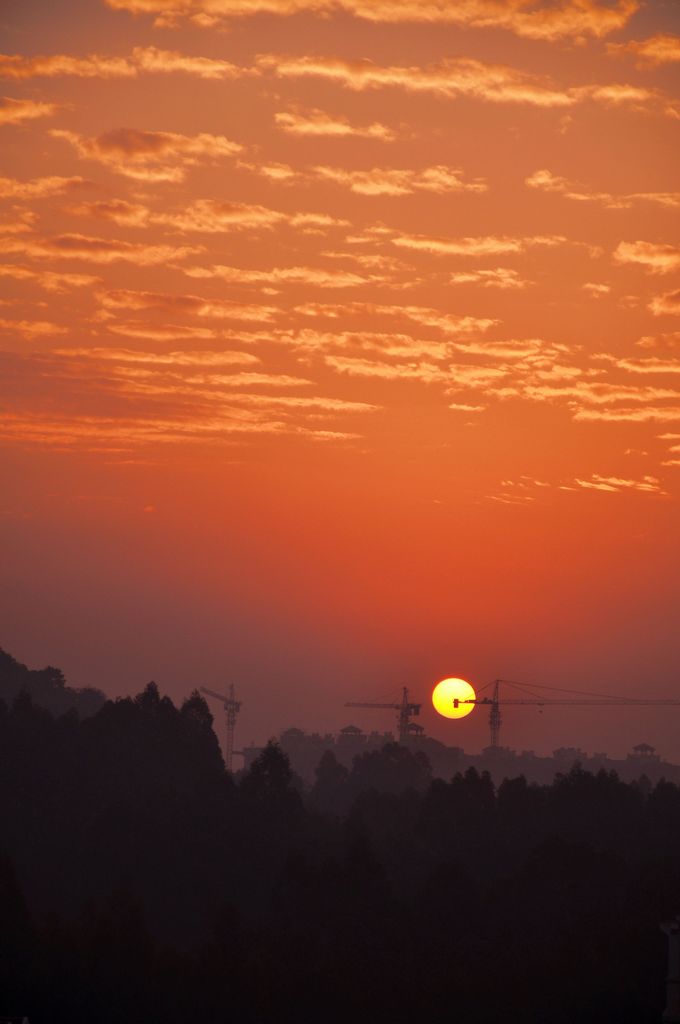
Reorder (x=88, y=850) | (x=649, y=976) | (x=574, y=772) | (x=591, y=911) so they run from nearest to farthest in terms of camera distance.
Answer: (x=649, y=976)
(x=591, y=911)
(x=88, y=850)
(x=574, y=772)

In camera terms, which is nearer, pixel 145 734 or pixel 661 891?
pixel 661 891

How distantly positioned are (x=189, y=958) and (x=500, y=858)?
1570 inches

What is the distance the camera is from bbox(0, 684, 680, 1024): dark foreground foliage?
8219 cm

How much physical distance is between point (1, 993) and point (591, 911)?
1508 inches

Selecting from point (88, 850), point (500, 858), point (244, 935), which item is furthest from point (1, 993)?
point (500, 858)

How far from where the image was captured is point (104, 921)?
84.9 meters

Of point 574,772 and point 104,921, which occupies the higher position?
point 574,772

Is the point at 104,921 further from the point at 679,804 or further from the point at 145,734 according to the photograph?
the point at 679,804

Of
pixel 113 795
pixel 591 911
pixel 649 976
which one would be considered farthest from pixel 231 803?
pixel 649 976

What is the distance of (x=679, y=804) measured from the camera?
145m

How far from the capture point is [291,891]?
330 ft

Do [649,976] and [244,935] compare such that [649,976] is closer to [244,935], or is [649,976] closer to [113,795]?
[244,935]

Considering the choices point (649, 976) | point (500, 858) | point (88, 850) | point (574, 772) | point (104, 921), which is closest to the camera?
point (104, 921)

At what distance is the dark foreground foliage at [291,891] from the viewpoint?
82.2 m
